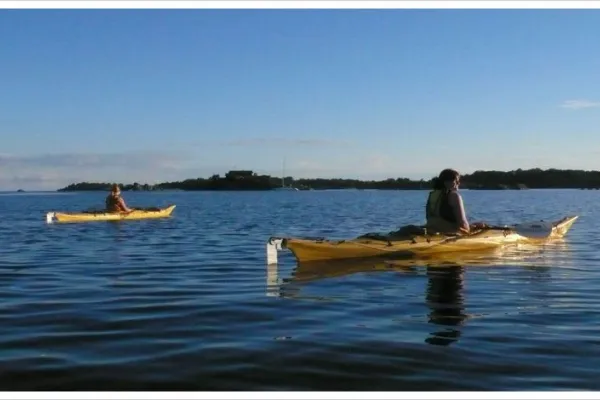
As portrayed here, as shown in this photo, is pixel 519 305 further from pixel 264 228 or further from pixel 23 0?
pixel 264 228

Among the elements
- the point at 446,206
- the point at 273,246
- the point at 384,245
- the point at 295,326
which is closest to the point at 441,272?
the point at 384,245

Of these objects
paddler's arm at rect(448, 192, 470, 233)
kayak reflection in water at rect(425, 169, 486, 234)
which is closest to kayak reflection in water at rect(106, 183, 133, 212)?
kayak reflection in water at rect(425, 169, 486, 234)

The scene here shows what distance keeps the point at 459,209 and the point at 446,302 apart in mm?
5307

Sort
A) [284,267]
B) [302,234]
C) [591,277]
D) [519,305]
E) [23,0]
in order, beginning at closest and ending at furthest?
[23,0] → [519,305] → [591,277] → [284,267] → [302,234]

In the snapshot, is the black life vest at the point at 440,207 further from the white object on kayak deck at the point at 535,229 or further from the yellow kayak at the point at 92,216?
the yellow kayak at the point at 92,216

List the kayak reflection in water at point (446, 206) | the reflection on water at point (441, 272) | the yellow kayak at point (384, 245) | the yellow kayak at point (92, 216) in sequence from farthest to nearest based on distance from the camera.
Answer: the yellow kayak at point (92, 216) < the kayak reflection in water at point (446, 206) < the yellow kayak at point (384, 245) < the reflection on water at point (441, 272)

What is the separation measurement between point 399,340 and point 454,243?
8128 mm

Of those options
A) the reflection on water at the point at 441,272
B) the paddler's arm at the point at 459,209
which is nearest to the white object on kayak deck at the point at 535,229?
the reflection on water at the point at 441,272

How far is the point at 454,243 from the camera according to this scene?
15.4 metres

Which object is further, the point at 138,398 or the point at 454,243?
A: the point at 454,243

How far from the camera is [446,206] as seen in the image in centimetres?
1519

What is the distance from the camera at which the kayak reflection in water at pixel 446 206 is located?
1468 cm

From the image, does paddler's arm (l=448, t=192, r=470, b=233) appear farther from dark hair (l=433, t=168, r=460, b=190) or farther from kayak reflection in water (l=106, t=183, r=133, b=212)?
kayak reflection in water (l=106, t=183, r=133, b=212)

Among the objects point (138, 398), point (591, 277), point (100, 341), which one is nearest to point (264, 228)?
point (591, 277)
